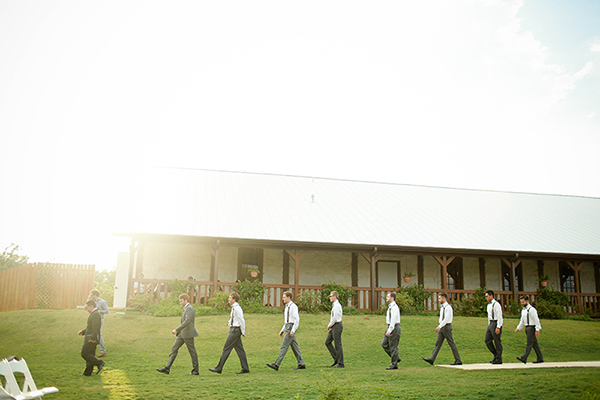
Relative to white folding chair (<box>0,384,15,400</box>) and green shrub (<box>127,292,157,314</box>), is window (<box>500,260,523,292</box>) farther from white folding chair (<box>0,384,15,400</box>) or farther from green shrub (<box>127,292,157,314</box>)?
white folding chair (<box>0,384,15,400</box>)

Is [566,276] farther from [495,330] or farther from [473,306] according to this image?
[495,330]

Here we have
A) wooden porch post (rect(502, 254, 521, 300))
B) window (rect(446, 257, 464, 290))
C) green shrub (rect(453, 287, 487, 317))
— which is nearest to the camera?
green shrub (rect(453, 287, 487, 317))

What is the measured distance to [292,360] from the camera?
12.5m

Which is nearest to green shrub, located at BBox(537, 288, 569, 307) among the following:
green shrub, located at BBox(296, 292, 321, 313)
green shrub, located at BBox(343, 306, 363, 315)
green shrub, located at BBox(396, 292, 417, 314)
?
green shrub, located at BBox(396, 292, 417, 314)

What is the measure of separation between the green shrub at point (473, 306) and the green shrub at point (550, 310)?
272 cm

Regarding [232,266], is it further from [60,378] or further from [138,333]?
[60,378]

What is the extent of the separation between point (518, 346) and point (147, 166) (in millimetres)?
19058

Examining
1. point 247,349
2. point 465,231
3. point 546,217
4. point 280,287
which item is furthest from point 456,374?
point 546,217

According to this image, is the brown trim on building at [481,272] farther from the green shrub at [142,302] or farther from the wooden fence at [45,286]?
the wooden fence at [45,286]

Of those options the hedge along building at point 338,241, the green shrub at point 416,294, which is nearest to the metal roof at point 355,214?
the hedge along building at point 338,241

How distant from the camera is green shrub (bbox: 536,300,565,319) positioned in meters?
20.8

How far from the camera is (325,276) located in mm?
22094

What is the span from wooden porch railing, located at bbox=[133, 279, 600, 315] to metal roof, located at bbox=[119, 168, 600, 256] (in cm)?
182

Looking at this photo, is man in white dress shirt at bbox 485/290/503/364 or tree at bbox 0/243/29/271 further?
tree at bbox 0/243/29/271
